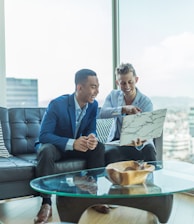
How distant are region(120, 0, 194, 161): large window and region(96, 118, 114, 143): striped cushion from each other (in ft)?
1.97

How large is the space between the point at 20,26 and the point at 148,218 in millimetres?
2403

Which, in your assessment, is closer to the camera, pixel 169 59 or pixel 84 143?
pixel 84 143

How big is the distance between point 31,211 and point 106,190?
100 cm

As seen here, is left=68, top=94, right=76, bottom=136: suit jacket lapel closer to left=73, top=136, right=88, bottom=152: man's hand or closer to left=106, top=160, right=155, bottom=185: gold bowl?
left=73, top=136, right=88, bottom=152: man's hand

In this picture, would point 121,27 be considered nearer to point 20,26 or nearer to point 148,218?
point 20,26

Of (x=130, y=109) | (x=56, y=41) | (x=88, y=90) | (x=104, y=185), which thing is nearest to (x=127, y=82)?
(x=130, y=109)

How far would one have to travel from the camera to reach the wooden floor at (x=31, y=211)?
2.29 metres

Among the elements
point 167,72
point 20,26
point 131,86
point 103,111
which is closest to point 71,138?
point 103,111

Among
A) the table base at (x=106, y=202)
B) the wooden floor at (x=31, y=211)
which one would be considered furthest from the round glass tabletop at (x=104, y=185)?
the wooden floor at (x=31, y=211)

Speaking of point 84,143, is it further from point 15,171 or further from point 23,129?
point 23,129

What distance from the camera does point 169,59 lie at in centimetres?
325

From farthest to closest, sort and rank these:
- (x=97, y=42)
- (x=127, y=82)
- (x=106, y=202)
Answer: (x=97, y=42), (x=127, y=82), (x=106, y=202)

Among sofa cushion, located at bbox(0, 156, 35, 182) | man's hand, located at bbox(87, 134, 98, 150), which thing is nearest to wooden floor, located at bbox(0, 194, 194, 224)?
sofa cushion, located at bbox(0, 156, 35, 182)

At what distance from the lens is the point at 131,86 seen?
2.71 m
